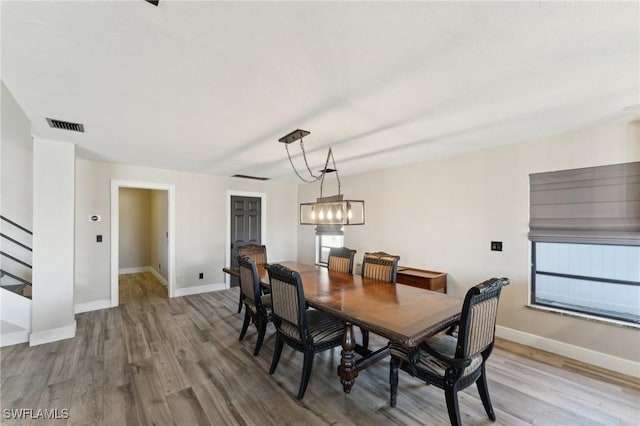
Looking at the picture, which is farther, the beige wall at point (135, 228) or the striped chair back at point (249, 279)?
the beige wall at point (135, 228)

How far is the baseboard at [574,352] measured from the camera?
8.29 feet

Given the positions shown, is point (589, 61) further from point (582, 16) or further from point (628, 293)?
point (628, 293)

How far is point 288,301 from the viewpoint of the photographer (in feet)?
7.64

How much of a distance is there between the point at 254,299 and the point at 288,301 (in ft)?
2.69

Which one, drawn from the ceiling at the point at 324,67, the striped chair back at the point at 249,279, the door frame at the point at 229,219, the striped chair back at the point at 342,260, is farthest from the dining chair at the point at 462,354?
the door frame at the point at 229,219

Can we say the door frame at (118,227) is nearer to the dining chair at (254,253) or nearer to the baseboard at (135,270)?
the dining chair at (254,253)

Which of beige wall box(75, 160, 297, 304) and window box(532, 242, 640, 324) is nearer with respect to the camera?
window box(532, 242, 640, 324)

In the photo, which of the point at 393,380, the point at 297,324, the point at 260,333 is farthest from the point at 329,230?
the point at 393,380

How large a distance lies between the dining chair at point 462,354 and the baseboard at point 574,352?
5.19 feet

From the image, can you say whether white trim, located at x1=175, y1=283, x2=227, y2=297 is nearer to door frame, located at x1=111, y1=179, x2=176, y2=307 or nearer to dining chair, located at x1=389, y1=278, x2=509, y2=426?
door frame, located at x1=111, y1=179, x2=176, y2=307

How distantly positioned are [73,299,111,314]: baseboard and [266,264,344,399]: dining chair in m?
3.54

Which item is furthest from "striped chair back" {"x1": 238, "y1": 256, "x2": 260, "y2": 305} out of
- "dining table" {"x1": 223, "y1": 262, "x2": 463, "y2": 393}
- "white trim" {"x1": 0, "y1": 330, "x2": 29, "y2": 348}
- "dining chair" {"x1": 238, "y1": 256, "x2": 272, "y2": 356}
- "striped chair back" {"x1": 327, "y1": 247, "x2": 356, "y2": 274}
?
"white trim" {"x1": 0, "y1": 330, "x2": 29, "y2": 348}

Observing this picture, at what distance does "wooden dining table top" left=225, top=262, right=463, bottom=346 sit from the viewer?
5.76 ft

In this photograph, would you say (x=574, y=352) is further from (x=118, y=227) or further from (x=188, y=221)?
(x=118, y=227)
